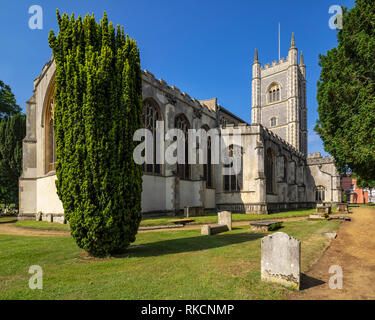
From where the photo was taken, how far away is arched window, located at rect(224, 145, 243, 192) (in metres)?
25.5

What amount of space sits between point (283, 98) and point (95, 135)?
48100mm

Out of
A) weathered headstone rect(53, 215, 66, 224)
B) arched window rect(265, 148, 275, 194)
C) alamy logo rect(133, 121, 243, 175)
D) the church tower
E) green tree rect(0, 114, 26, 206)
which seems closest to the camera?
weathered headstone rect(53, 215, 66, 224)

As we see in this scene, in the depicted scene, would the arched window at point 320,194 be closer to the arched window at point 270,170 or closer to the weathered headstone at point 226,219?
the arched window at point 270,170

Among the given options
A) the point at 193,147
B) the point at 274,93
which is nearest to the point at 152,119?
the point at 193,147

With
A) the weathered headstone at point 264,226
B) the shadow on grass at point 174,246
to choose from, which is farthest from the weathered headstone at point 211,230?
the weathered headstone at point 264,226

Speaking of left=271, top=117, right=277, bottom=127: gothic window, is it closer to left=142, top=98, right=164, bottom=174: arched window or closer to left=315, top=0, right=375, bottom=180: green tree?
left=142, top=98, right=164, bottom=174: arched window

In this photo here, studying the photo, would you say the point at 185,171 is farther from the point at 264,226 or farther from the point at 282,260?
the point at 282,260

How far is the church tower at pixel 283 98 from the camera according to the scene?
4608 cm

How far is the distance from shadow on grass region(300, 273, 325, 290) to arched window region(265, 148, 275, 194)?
25.1 metres

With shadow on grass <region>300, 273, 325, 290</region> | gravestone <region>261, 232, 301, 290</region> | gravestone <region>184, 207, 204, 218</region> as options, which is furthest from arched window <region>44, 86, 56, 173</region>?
shadow on grass <region>300, 273, 325, 290</region>

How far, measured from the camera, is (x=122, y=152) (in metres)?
7.41

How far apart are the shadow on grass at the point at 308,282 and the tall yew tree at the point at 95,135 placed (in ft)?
15.9
